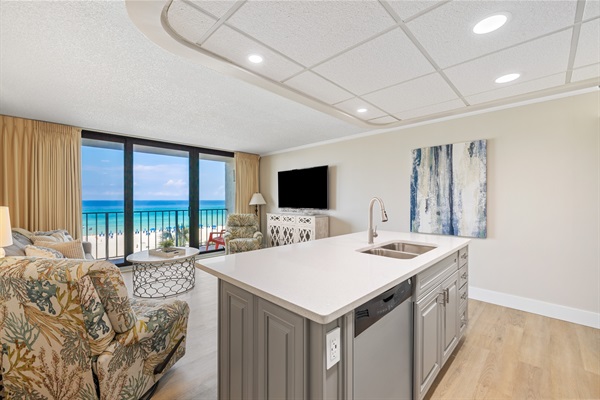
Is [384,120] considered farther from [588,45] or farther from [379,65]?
[588,45]

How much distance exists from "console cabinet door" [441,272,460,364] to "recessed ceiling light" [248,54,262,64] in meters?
2.14

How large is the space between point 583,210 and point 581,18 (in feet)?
6.59

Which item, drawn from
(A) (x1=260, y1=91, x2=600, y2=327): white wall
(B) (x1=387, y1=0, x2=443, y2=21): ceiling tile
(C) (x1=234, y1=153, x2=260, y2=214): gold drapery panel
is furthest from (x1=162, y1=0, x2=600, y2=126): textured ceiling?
(C) (x1=234, y1=153, x2=260, y2=214): gold drapery panel

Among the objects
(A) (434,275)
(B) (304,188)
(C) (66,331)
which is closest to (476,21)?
(A) (434,275)

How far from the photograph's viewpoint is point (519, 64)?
6.57 ft

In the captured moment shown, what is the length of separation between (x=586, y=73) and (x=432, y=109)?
125cm

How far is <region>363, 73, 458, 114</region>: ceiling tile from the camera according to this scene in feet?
7.65

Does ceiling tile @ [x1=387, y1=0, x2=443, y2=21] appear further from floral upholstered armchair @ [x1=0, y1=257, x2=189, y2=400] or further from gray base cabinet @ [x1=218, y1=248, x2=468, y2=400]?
floral upholstered armchair @ [x1=0, y1=257, x2=189, y2=400]

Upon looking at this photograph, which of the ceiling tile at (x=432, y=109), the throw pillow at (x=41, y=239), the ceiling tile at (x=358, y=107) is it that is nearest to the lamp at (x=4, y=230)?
the throw pillow at (x=41, y=239)

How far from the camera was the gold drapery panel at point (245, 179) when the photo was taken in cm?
595

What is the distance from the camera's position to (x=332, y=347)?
91 centimetres

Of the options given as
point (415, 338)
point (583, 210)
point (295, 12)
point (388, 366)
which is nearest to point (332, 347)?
point (388, 366)

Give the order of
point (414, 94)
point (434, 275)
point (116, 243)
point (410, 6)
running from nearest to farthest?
1. point (410, 6)
2. point (434, 275)
3. point (414, 94)
4. point (116, 243)

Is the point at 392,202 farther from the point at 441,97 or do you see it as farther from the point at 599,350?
the point at 599,350
